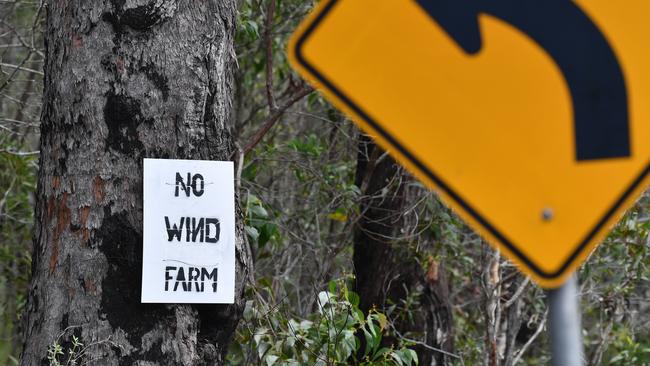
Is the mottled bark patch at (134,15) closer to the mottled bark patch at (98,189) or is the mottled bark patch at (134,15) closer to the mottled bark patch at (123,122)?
the mottled bark patch at (123,122)

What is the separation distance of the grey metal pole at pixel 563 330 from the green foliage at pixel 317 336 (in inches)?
102

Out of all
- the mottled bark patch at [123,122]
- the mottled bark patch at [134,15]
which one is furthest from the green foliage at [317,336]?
the mottled bark patch at [134,15]

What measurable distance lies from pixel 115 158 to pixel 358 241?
3.49 meters

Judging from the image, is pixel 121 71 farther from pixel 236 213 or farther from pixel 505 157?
pixel 505 157

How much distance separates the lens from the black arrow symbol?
1.81 metres

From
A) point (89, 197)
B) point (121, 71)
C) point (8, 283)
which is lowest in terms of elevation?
point (8, 283)

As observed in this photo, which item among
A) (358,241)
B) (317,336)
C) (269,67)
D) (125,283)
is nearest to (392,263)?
(358,241)

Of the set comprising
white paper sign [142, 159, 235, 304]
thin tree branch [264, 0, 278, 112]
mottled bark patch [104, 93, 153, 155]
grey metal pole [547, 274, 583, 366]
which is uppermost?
thin tree branch [264, 0, 278, 112]

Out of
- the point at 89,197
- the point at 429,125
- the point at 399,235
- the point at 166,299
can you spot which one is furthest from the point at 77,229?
the point at 399,235

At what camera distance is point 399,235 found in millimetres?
6258

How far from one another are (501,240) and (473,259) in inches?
218

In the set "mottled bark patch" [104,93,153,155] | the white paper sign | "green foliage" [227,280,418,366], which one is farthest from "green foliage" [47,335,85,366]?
"green foliage" [227,280,418,366]

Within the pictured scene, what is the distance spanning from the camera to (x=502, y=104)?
181 cm

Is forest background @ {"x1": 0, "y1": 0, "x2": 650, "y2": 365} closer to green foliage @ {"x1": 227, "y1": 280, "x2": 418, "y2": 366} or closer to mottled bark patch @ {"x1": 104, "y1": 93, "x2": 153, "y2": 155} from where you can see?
green foliage @ {"x1": 227, "y1": 280, "x2": 418, "y2": 366}
